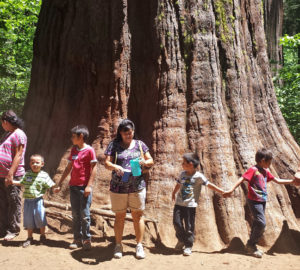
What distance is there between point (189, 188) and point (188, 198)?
13 cm

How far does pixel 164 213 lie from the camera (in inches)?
183

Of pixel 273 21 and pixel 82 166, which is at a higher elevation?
pixel 273 21

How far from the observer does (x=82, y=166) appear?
4.20m

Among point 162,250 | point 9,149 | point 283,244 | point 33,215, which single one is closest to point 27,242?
point 33,215

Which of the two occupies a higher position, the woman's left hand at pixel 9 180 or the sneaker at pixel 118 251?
the woman's left hand at pixel 9 180

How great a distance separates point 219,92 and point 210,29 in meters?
1.07

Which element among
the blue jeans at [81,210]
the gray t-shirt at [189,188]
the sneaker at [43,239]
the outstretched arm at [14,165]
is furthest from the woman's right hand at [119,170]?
the sneaker at [43,239]

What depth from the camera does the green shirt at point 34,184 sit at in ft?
14.4

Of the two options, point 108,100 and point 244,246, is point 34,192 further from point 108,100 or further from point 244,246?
point 244,246

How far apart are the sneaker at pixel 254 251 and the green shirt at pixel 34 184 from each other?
9.42 ft

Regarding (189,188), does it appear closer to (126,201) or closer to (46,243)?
(126,201)

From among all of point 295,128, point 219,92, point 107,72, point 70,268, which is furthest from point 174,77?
point 295,128

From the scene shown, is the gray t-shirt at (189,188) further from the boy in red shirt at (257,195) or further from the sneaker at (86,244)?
the sneaker at (86,244)

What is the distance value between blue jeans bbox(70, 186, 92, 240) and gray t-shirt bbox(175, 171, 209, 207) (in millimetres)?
1214
